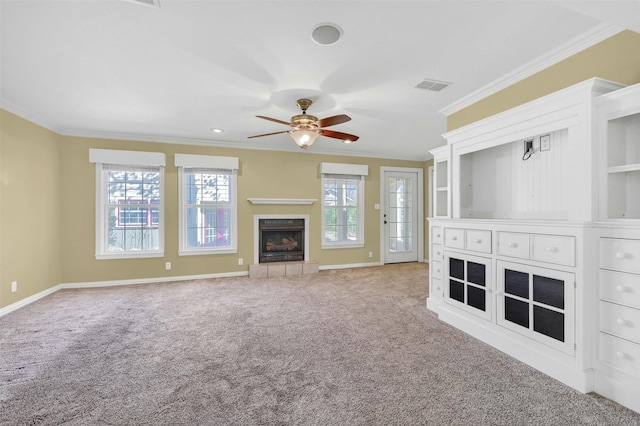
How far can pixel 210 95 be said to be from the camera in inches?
128

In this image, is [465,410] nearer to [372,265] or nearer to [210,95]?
[210,95]

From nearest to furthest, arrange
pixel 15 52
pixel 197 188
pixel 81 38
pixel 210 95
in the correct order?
pixel 81 38, pixel 15 52, pixel 210 95, pixel 197 188

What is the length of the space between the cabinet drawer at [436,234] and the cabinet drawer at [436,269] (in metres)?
0.26

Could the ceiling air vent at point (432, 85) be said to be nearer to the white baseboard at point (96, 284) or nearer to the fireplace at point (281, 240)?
the fireplace at point (281, 240)

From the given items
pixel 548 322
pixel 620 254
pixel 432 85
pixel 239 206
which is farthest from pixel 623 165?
pixel 239 206

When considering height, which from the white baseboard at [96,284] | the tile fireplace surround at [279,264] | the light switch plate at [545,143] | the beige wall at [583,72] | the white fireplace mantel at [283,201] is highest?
the beige wall at [583,72]

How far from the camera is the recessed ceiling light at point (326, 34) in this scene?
80.2 inches

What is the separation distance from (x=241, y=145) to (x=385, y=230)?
359 centimetres

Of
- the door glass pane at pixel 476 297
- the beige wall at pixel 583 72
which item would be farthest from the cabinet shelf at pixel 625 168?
the door glass pane at pixel 476 297

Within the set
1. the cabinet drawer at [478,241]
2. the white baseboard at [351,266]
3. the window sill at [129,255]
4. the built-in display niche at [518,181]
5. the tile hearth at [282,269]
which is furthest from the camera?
the white baseboard at [351,266]

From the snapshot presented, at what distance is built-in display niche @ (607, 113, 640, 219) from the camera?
1.98 meters

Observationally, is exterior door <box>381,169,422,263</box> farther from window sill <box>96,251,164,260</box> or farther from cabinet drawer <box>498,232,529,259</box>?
window sill <box>96,251,164,260</box>

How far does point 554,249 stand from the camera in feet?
7.12

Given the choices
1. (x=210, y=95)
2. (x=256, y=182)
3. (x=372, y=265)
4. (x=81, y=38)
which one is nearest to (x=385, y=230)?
(x=372, y=265)
